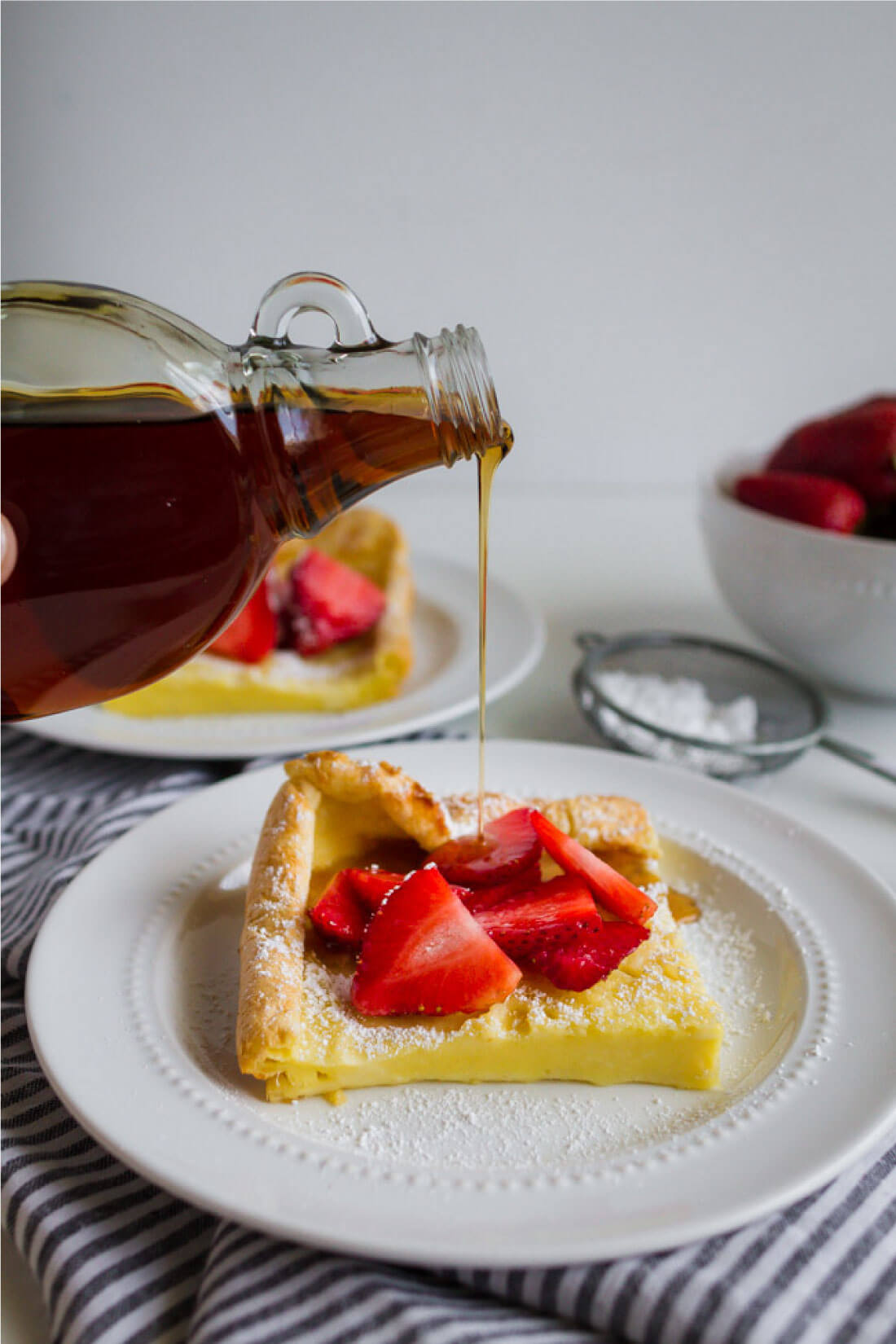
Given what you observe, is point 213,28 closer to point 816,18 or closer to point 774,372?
point 816,18

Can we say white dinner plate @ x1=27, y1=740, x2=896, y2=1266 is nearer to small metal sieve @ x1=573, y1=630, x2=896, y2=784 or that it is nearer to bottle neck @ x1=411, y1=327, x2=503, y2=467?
small metal sieve @ x1=573, y1=630, x2=896, y2=784

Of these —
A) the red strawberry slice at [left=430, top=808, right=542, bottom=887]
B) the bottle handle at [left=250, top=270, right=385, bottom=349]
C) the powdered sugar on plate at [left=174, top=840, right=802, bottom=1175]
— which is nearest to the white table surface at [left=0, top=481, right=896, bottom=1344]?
the powdered sugar on plate at [left=174, top=840, right=802, bottom=1175]

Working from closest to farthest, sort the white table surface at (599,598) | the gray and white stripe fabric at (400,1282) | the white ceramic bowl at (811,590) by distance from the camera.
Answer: the gray and white stripe fabric at (400,1282)
the white table surface at (599,598)
the white ceramic bowl at (811,590)

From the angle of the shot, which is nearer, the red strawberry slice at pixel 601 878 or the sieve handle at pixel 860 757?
the red strawberry slice at pixel 601 878

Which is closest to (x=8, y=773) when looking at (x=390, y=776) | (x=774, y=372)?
(x=390, y=776)

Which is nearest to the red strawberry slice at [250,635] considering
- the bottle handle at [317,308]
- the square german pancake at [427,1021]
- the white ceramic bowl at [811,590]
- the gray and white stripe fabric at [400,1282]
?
the square german pancake at [427,1021]

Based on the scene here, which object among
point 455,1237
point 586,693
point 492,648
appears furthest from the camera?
point 492,648

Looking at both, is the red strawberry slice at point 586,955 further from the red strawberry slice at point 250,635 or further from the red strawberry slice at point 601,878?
the red strawberry slice at point 250,635
